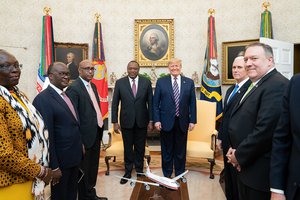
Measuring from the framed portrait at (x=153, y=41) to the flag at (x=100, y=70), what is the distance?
957 millimetres

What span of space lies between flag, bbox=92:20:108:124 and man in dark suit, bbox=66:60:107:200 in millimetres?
3046

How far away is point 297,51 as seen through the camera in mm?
6535

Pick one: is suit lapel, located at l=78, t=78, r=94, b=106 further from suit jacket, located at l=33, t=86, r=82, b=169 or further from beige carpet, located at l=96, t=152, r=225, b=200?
beige carpet, located at l=96, t=152, r=225, b=200

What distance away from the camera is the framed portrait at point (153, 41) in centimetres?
711

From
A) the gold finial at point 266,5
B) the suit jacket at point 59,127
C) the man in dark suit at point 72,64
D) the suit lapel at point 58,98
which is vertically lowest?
the suit jacket at point 59,127

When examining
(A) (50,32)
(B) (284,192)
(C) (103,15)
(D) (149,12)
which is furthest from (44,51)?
(B) (284,192)

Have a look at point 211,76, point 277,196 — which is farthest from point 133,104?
point 277,196

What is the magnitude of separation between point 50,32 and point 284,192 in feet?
20.6

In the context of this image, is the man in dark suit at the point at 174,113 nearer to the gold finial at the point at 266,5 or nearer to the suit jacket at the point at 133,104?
the suit jacket at the point at 133,104

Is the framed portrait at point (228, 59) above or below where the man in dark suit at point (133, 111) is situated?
above

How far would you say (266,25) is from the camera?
20.3 ft

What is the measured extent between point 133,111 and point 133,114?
0.15ft

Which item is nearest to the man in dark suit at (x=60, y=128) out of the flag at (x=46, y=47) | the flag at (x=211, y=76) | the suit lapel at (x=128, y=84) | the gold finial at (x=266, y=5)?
the suit lapel at (x=128, y=84)

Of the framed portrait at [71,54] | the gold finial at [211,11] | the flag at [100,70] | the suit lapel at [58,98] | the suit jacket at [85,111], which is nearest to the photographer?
the suit lapel at [58,98]
